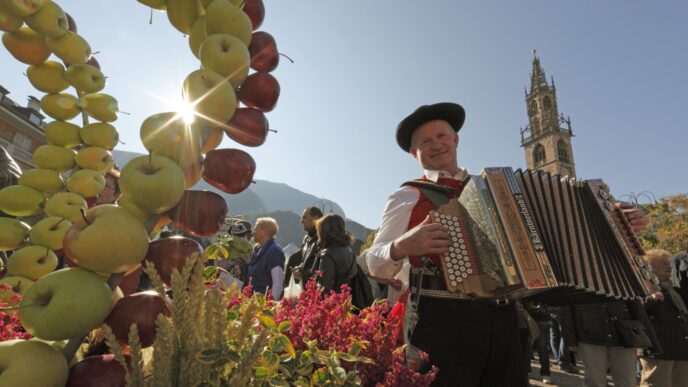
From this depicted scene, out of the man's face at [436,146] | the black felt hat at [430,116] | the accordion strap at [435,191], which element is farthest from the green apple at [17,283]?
the black felt hat at [430,116]

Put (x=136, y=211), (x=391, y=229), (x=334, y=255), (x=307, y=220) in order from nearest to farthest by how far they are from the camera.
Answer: (x=136, y=211) < (x=391, y=229) < (x=334, y=255) < (x=307, y=220)

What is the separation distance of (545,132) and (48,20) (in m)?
61.5

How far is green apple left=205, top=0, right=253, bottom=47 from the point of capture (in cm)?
70

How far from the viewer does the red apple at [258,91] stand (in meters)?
0.74

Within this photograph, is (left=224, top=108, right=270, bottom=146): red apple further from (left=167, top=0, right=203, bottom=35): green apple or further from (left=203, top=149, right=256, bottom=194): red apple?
(left=167, top=0, right=203, bottom=35): green apple

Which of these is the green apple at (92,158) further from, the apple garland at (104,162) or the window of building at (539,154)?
A: the window of building at (539,154)

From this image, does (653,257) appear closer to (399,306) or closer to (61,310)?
(399,306)

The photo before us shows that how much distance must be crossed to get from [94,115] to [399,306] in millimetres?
1513

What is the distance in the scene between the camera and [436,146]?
2.45 m

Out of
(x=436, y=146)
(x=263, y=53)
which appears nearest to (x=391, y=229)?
(x=436, y=146)

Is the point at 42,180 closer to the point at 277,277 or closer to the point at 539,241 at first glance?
the point at 539,241

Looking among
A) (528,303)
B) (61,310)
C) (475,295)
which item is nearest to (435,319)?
(475,295)

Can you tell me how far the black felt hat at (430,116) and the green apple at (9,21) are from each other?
2.16 meters

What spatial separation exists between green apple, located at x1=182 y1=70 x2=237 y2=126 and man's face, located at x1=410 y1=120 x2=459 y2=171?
76.8 inches
